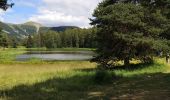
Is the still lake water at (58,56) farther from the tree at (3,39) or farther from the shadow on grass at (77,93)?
the shadow on grass at (77,93)

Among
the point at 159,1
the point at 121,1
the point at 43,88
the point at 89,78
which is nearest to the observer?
the point at 43,88

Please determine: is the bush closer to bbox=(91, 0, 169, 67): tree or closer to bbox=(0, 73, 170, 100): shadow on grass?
bbox=(0, 73, 170, 100): shadow on grass

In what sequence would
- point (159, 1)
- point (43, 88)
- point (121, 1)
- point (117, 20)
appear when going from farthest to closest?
point (121, 1) < point (117, 20) < point (159, 1) < point (43, 88)

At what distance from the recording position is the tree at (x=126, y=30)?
3512 cm

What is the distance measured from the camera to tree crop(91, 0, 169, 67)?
115 ft

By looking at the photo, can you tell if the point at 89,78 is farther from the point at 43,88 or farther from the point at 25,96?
the point at 25,96

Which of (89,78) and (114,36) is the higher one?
(114,36)

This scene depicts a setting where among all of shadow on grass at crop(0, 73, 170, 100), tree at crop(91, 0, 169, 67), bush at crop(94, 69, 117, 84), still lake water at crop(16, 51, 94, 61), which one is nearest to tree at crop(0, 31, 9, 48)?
still lake water at crop(16, 51, 94, 61)

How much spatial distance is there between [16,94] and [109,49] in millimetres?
21521

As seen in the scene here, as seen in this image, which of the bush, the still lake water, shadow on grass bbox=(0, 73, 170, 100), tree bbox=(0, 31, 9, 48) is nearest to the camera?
shadow on grass bbox=(0, 73, 170, 100)

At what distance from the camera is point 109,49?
36.2 metres

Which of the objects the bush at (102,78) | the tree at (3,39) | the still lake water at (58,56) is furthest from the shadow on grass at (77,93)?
the still lake water at (58,56)

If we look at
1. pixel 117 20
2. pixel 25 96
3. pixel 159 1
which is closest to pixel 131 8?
pixel 117 20

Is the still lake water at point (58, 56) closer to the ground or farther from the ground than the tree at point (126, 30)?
closer to the ground
